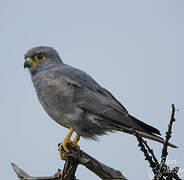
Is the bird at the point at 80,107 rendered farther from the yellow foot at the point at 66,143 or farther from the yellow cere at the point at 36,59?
the yellow cere at the point at 36,59

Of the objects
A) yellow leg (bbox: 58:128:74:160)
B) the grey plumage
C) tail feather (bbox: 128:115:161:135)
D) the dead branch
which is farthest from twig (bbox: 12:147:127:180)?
the dead branch

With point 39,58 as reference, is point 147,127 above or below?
below

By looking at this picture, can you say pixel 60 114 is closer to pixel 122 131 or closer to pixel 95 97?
pixel 95 97

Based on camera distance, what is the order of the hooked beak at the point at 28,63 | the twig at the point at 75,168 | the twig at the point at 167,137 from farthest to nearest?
the hooked beak at the point at 28,63 → the twig at the point at 75,168 → the twig at the point at 167,137

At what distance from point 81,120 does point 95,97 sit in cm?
51

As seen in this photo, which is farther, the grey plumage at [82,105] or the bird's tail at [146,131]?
the grey plumage at [82,105]

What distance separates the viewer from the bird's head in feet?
19.7

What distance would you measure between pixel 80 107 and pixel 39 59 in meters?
1.34

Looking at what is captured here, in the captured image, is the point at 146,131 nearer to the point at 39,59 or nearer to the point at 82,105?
the point at 82,105

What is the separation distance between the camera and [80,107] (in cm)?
536

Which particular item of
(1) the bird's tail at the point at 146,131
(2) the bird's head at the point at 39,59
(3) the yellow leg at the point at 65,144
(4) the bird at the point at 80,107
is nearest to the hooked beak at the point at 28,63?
(2) the bird's head at the point at 39,59

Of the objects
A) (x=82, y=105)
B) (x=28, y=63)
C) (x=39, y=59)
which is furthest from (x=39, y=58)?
(x=82, y=105)

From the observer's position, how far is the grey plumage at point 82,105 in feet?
17.3

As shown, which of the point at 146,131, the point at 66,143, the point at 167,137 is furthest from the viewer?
the point at 66,143
